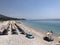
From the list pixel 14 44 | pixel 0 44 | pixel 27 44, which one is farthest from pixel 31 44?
pixel 0 44

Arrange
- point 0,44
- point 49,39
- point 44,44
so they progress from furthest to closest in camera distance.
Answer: point 49,39
point 44,44
point 0,44

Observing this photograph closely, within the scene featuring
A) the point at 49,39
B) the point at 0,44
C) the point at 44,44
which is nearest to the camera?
the point at 0,44

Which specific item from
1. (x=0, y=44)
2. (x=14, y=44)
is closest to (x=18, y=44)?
(x=14, y=44)

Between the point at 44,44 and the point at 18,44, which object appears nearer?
the point at 18,44

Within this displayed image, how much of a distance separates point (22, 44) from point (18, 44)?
59 cm

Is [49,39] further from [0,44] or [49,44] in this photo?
[0,44]

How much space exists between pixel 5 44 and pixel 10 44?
616 mm

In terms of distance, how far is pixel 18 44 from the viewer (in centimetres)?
1978

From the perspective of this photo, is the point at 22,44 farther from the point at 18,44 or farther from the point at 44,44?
the point at 44,44

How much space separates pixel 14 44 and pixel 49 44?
4.91 metres

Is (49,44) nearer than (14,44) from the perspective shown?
No

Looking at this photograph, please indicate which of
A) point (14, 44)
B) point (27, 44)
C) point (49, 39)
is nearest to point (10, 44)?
point (14, 44)

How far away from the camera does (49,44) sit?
2145 cm

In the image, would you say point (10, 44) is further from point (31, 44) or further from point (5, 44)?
point (31, 44)
